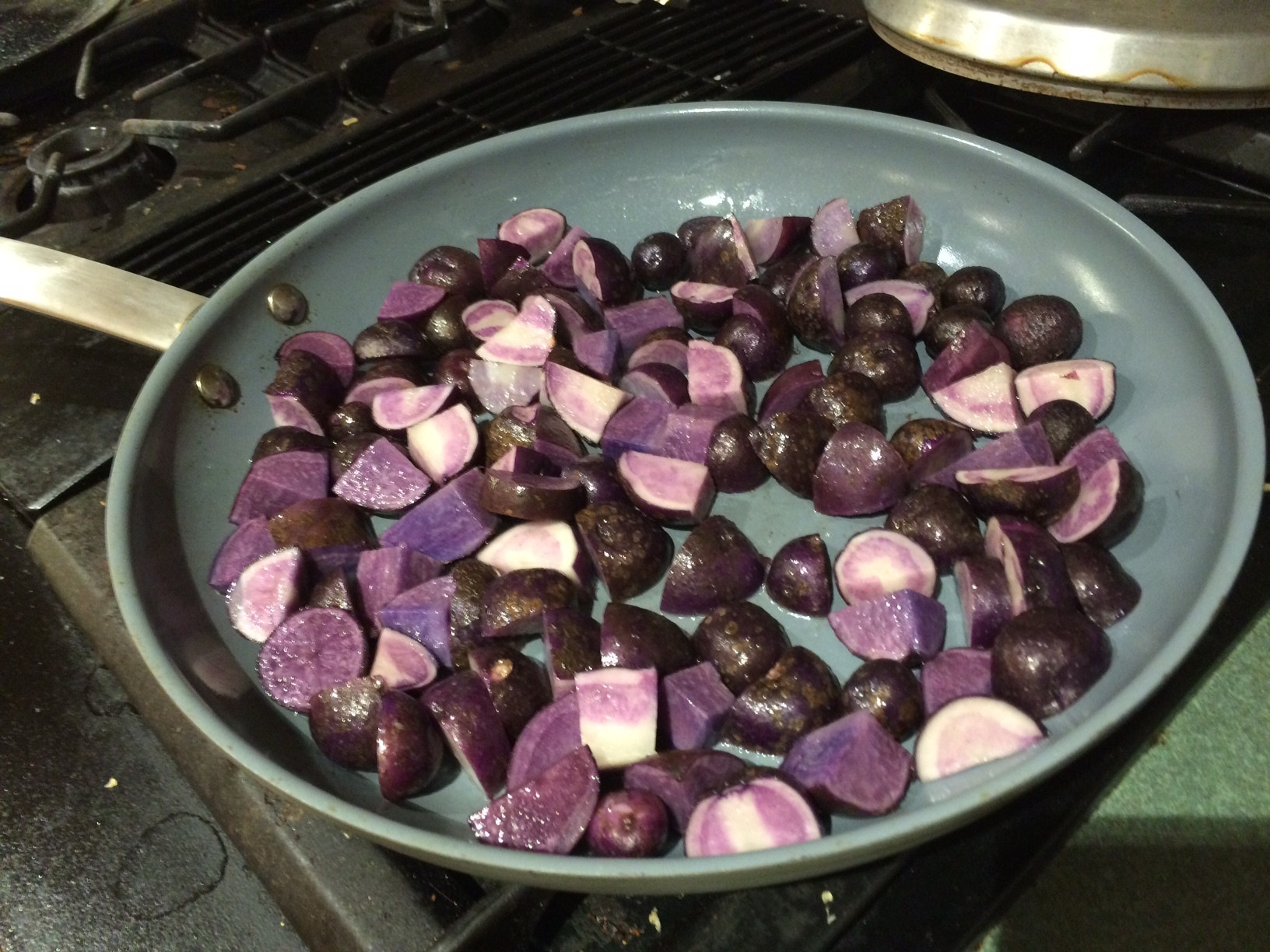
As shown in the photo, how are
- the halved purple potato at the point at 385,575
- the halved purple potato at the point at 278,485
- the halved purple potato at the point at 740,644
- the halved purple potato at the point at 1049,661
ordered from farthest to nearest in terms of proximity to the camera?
the halved purple potato at the point at 278,485 < the halved purple potato at the point at 385,575 < the halved purple potato at the point at 740,644 < the halved purple potato at the point at 1049,661

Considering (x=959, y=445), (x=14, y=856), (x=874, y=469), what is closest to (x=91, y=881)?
(x=14, y=856)

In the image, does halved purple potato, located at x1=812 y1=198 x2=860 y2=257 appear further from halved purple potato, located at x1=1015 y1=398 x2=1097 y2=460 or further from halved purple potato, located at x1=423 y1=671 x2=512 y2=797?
halved purple potato, located at x1=423 y1=671 x2=512 y2=797

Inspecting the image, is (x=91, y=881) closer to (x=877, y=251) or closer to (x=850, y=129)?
(x=877, y=251)

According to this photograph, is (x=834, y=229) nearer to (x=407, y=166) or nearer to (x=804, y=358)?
(x=804, y=358)

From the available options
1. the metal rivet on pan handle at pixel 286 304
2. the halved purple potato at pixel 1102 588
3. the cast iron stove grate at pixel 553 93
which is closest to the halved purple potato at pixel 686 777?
the halved purple potato at pixel 1102 588

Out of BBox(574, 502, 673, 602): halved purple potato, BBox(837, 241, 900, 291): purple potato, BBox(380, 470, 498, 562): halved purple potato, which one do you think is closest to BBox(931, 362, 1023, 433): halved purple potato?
BBox(837, 241, 900, 291): purple potato

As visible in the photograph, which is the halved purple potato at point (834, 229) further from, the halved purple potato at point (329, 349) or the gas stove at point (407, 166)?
the halved purple potato at point (329, 349)
